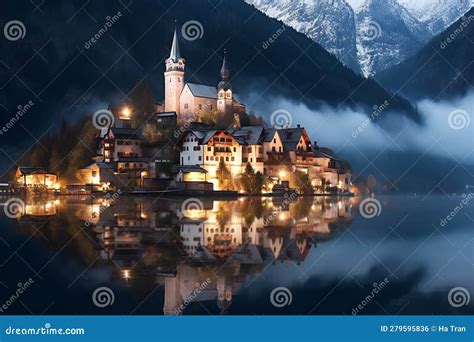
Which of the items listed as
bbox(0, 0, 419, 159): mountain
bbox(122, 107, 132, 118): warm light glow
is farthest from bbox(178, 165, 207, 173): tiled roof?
bbox(0, 0, 419, 159): mountain

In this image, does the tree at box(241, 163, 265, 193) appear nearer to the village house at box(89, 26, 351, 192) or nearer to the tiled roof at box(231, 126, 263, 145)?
the village house at box(89, 26, 351, 192)

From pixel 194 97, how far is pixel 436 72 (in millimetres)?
75604

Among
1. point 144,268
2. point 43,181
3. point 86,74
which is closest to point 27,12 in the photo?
point 86,74

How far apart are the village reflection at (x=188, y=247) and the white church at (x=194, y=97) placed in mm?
27950

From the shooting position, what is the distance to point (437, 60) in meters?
110

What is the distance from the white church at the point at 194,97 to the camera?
140 feet

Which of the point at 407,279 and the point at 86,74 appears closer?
the point at 407,279

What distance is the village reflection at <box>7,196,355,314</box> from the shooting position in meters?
6.70

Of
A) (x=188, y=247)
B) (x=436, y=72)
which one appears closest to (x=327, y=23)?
(x=436, y=72)

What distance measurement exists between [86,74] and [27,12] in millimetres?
15081

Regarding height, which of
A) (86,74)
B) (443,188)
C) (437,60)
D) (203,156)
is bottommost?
(443,188)

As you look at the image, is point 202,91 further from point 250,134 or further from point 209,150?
point 209,150

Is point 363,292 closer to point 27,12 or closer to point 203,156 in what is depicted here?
point 203,156

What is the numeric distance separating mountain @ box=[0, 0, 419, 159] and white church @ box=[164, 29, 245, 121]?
299 inches
